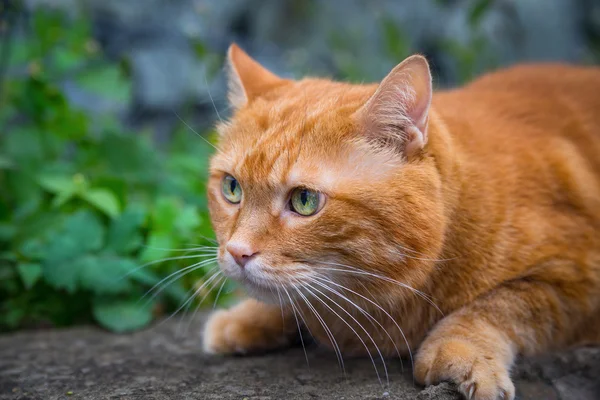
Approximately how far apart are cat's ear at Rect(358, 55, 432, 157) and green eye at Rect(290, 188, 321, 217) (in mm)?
264

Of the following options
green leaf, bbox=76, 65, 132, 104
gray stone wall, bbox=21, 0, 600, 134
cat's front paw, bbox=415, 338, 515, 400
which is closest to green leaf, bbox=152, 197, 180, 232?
green leaf, bbox=76, 65, 132, 104

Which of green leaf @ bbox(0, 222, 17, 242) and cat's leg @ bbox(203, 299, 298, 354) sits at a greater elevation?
green leaf @ bbox(0, 222, 17, 242)

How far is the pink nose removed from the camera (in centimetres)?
180

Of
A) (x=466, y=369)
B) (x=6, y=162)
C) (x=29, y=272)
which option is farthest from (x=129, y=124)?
(x=466, y=369)

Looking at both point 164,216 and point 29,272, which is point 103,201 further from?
point 29,272

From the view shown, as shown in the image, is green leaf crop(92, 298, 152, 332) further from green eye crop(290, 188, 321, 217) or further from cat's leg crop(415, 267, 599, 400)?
cat's leg crop(415, 267, 599, 400)

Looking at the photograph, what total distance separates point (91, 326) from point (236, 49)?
4.56 feet

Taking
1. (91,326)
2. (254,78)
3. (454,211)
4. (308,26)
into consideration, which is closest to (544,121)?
Result: (454,211)

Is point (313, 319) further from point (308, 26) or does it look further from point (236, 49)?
point (308, 26)

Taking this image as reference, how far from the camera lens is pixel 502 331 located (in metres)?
2.02

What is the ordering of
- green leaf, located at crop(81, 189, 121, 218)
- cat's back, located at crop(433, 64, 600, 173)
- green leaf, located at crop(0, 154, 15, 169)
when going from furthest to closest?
green leaf, located at crop(0, 154, 15, 169), green leaf, located at crop(81, 189, 121, 218), cat's back, located at crop(433, 64, 600, 173)

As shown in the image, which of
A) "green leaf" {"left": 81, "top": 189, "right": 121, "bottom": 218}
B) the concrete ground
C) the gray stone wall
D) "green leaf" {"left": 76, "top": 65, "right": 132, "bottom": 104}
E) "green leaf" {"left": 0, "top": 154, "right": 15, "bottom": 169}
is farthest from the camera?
the gray stone wall

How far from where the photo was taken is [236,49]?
237cm

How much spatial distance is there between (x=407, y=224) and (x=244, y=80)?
2.85ft
